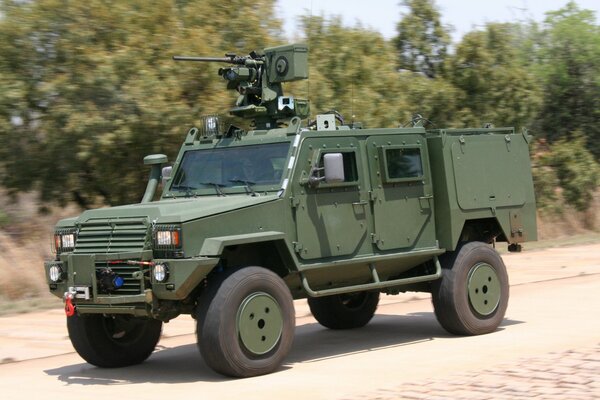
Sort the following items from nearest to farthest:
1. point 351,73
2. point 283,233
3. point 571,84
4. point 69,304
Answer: point 69,304
point 283,233
point 351,73
point 571,84

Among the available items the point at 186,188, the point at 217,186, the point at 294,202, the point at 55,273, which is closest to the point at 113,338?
the point at 55,273

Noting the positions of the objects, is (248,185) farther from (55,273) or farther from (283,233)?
(55,273)

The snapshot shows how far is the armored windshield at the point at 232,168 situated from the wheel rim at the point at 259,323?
45.0 inches

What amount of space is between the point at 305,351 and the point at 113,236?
2.45 metres

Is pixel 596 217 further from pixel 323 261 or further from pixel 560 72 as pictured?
pixel 323 261

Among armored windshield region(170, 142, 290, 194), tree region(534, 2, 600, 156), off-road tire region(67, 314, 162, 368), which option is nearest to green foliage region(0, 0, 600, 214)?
Answer: armored windshield region(170, 142, 290, 194)

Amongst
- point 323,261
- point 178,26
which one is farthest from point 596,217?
point 323,261

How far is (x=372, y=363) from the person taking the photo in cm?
946

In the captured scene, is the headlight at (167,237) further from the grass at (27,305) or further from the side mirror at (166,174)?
the grass at (27,305)

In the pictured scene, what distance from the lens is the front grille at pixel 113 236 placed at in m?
8.88

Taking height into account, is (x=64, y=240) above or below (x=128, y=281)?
above

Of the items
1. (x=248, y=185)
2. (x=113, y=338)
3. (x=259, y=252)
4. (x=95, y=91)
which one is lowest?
(x=113, y=338)

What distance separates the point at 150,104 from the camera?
15.1 meters

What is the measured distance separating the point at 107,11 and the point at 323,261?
734 cm
